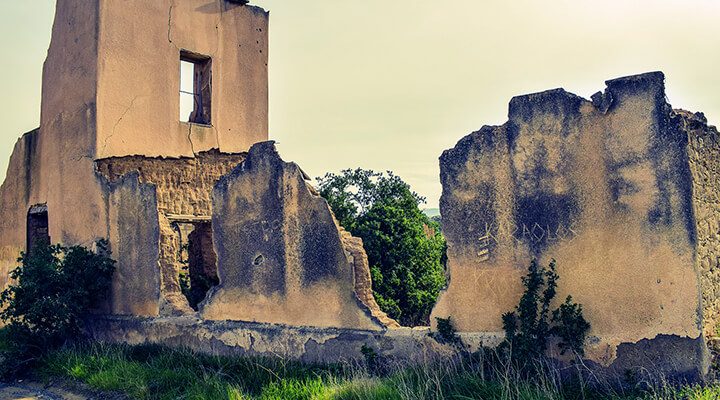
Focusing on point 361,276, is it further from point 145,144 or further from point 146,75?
point 146,75

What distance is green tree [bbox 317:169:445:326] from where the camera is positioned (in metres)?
11.5

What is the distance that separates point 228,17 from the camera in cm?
1156

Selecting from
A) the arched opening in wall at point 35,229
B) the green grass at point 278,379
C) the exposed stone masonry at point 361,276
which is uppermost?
the arched opening in wall at point 35,229

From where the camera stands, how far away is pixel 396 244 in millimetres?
11859

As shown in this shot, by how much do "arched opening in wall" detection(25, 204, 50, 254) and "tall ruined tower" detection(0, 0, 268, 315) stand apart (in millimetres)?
27

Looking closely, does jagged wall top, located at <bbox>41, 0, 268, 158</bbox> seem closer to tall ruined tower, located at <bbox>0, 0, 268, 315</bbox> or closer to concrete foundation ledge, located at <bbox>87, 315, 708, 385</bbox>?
tall ruined tower, located at <bbox>0, 0, 268, 315</bbox>

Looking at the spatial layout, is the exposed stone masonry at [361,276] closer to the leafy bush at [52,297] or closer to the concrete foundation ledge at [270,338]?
the concrete foundation ledge at [270,338]

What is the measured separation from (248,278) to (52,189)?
5099 millimetres

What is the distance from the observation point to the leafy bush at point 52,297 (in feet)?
29.6

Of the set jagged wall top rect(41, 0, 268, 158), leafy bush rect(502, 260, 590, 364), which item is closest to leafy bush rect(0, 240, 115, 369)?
jagged wall top rect(41, 0, 268, 158)

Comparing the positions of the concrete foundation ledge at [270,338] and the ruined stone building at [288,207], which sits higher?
the ruined stone building at [288,207]

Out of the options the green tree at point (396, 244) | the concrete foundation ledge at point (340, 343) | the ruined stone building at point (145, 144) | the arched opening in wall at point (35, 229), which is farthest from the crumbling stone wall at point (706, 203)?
the arched opening in wall at point (35, 229)

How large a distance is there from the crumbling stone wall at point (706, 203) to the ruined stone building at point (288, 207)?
29mm

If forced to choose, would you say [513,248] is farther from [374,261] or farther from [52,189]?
[52,189]
